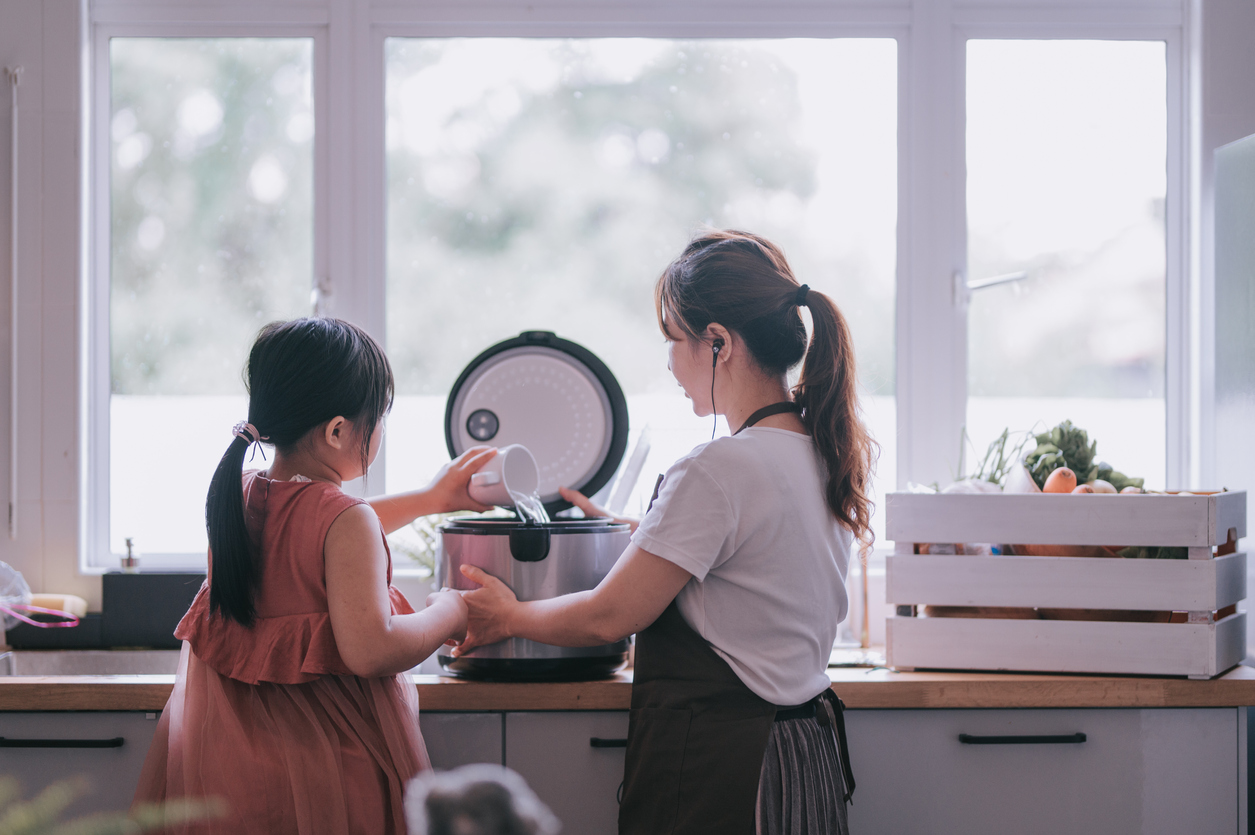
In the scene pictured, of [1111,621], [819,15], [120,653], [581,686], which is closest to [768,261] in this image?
[581,686]

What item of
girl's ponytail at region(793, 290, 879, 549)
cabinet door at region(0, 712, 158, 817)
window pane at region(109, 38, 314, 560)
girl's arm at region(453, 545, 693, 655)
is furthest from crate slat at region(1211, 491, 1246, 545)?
window pane at region(109, 38, 314, 560)

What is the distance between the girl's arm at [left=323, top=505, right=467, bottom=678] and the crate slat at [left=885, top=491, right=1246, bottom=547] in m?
0.69

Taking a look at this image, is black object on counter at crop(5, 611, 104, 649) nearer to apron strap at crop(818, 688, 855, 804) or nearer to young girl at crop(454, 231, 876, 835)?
young girl at crop(454, 231, 876, 835)

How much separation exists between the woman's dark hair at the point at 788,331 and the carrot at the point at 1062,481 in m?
0.44

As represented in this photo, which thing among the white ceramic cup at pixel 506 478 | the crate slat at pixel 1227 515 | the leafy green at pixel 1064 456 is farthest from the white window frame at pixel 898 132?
the white ceramic cup at pixel 506 478

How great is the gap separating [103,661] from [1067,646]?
1499mm

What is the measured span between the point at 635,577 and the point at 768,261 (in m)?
0.38

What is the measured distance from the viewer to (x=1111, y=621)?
125cm

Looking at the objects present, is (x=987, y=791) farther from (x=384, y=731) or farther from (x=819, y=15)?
(x=819, y=15)

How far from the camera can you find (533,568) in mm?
1145

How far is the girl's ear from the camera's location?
1.01 metres

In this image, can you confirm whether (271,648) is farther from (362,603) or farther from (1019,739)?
(1019,739)


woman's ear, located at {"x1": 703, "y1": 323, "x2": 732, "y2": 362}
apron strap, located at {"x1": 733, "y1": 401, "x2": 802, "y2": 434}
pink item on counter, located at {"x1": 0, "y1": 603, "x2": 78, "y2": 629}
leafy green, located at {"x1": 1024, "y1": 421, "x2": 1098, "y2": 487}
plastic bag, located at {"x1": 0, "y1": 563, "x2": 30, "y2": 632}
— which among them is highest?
woman's ear, located at {"x1": 703, "y1": 323, "x2": 732, "y2": 362}

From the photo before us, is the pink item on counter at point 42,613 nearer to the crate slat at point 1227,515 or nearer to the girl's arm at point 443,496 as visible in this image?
the girl's arm at point 443,496
